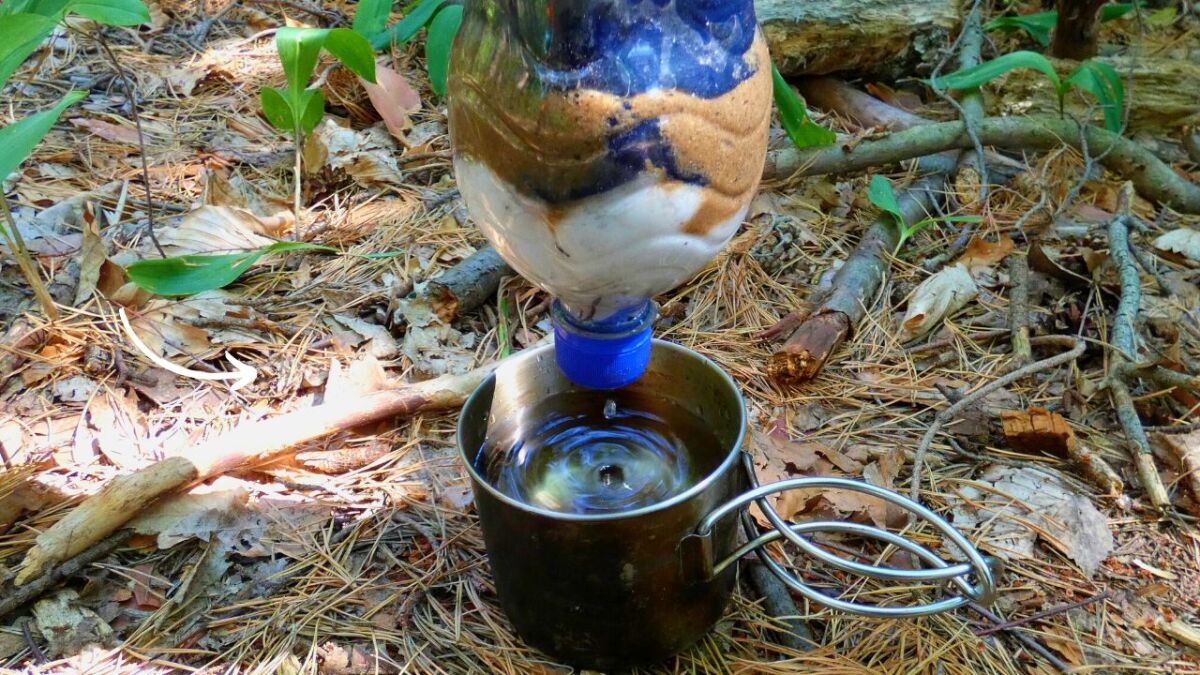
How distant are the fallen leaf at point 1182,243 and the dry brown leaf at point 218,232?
1.86m

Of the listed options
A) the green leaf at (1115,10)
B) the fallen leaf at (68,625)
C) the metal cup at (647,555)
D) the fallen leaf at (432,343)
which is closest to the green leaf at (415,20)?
the fallen leaf at (432,343)

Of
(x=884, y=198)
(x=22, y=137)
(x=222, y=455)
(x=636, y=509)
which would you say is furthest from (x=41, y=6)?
(x=884, y=198)

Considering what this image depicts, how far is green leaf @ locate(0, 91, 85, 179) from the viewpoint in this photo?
1.33 meters

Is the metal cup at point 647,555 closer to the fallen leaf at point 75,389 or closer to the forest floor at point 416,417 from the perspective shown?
the forest floor at point 416,417

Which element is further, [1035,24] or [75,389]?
[1035,24]

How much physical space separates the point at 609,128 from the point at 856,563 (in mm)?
605

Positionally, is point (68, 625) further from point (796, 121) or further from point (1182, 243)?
point (1182, 243)

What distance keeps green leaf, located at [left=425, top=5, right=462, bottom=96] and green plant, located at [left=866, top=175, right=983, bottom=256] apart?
92cm

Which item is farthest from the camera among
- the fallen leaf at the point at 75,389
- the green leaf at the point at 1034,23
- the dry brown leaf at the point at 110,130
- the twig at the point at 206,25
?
the twig at the point at 206,25

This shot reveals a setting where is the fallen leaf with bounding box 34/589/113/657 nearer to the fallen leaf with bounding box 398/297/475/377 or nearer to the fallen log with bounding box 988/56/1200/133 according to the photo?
the fallen leaf with bounding box 398/297/475/377

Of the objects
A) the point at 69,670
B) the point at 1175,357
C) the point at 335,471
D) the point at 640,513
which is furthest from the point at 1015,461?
the point at 69,670

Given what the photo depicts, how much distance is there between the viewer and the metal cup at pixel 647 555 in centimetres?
104

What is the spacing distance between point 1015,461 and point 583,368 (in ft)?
2.76

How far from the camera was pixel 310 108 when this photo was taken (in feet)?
6.26
